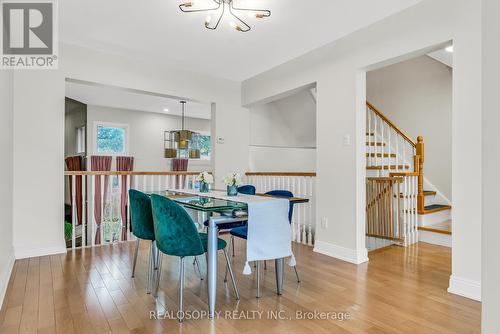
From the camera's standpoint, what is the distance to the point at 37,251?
11.3ft

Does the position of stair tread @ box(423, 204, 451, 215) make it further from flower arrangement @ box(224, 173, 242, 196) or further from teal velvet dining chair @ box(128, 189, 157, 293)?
teal velvet dining chair @ box(128, 189, 157, 293)

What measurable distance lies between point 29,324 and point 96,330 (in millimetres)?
485

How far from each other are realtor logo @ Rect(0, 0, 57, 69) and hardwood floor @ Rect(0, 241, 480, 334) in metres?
2.01

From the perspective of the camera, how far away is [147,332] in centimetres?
185

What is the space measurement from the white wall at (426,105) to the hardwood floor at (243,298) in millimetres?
2191

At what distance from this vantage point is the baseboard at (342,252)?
130 inches

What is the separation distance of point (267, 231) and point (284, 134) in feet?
13.8

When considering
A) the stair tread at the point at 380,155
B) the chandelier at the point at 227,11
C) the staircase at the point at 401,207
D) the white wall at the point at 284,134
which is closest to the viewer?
the chandelier at the point at 227,11

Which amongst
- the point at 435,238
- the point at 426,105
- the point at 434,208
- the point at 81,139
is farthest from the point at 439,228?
the point at 81,139

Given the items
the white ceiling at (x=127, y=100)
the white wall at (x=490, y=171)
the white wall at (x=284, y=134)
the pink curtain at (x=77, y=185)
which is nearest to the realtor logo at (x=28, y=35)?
the pink curtain at (x=77, y=185)

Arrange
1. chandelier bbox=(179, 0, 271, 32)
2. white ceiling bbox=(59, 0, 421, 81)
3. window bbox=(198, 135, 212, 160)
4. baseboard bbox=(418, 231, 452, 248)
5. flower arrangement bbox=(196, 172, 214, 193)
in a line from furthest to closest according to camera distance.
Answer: window bbox=(198, 135, 212, 160) < baseboard bbox=(418, 231, 452, 248) < flower arrangement bbox=(196, 172, 214, 193) < white ceiling bbox=(59, 0, 421, 81) < chandelier bbox=(179, 0, 271, 32)

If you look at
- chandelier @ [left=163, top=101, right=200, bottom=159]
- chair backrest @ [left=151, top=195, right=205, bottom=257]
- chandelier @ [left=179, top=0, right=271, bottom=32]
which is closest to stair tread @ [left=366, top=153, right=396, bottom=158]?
chandelier @ [left=179, top=0, right=271, bottom=32]

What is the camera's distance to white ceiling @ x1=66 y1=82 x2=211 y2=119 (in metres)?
5.91

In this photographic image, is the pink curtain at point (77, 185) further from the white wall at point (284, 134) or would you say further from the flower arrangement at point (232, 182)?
the white wall at point (284, 134)
